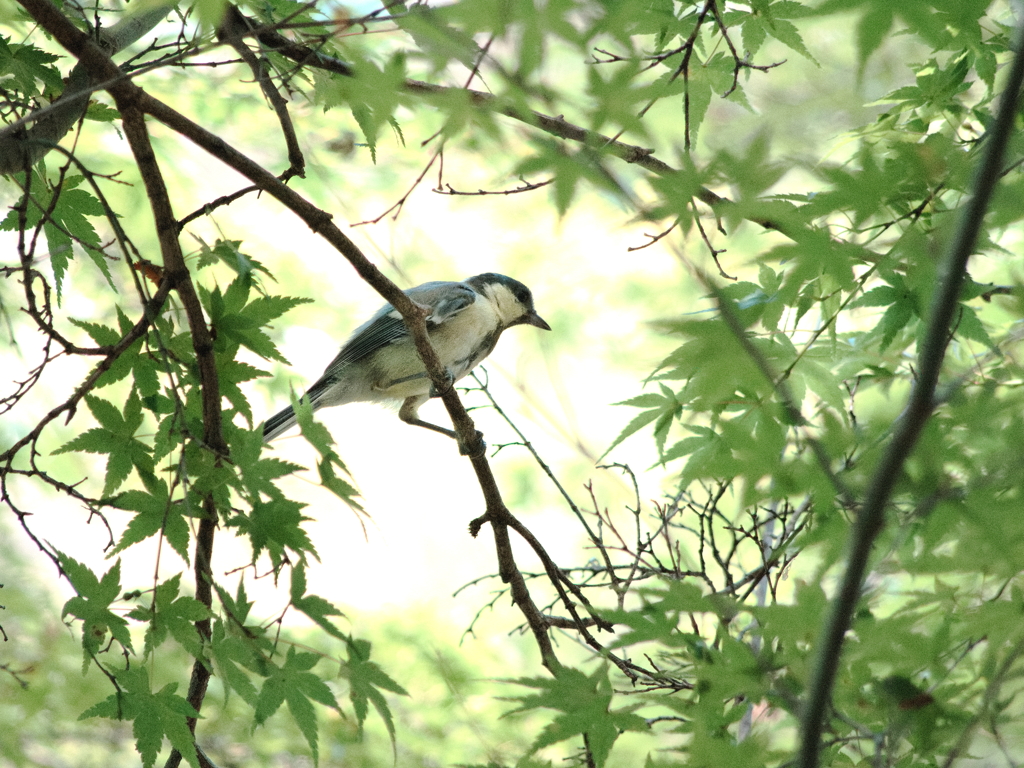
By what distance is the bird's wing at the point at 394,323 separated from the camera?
4.06 meters

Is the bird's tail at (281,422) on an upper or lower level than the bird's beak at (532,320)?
lower

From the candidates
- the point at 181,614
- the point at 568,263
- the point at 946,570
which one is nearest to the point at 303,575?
the point at 181,614

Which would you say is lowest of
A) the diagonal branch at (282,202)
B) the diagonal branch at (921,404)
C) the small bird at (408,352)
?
the diagonal branch at (921,404)

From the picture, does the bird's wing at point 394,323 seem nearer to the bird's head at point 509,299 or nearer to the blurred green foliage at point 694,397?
the bird's head at point 509,299

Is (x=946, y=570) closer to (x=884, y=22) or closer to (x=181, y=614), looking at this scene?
(x=884, y=22)

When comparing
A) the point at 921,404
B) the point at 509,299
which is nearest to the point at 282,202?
the point at 921,404

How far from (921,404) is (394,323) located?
3.40 meters

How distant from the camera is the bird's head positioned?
4488 millimetres

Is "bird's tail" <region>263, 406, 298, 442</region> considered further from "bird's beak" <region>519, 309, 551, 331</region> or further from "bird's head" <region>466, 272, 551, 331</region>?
"bird's beak" <region>519, 309, 551, 331</region>

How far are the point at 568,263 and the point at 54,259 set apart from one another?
5.11 meters

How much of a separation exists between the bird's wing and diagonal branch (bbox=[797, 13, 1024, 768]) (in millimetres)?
3079

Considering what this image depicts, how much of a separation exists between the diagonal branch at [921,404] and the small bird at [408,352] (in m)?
2.94

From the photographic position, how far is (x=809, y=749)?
3.59ft

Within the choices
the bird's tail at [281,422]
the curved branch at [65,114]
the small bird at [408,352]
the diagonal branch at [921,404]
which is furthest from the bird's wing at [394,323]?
the diagonal branch at [921,404]
